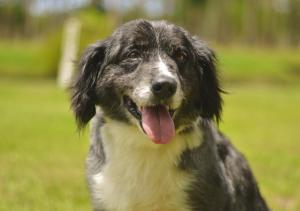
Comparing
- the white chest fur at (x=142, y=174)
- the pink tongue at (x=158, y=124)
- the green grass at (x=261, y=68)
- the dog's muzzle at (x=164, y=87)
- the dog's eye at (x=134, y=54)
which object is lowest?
the green grass at (x=261, y=68)

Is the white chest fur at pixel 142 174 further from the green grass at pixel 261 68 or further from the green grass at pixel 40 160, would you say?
the green grass at pixel 261 68

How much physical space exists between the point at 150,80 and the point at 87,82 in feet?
2.20

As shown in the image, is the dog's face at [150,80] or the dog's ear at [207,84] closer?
the dog's face at [150,80]

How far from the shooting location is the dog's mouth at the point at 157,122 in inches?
174

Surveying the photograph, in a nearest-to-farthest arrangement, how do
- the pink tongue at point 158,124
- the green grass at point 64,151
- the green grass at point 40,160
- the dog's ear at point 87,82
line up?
1. the pink tongue at point 158,124
2. the dog's ear at point 87,82
3. the green grass at point 40,160
4. the green grass at point 64,151

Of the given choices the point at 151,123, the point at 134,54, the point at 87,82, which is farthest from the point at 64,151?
the point at 151,123

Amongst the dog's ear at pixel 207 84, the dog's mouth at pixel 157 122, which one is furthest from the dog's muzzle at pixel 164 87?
the dog's ear at pixel 207 84

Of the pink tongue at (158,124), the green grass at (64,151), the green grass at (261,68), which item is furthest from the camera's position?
the green grass at (261,68)

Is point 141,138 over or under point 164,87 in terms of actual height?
under

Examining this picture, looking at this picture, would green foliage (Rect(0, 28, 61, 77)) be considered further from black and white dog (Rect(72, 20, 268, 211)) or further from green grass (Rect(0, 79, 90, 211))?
black and white dog (Rect(72, 20, 268, 211))

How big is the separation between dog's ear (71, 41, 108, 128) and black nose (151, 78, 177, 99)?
725 millimetres

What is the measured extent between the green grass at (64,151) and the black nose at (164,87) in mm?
2401

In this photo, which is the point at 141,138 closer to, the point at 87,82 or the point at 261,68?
the point at 87,82

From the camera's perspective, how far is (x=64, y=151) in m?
9.92
